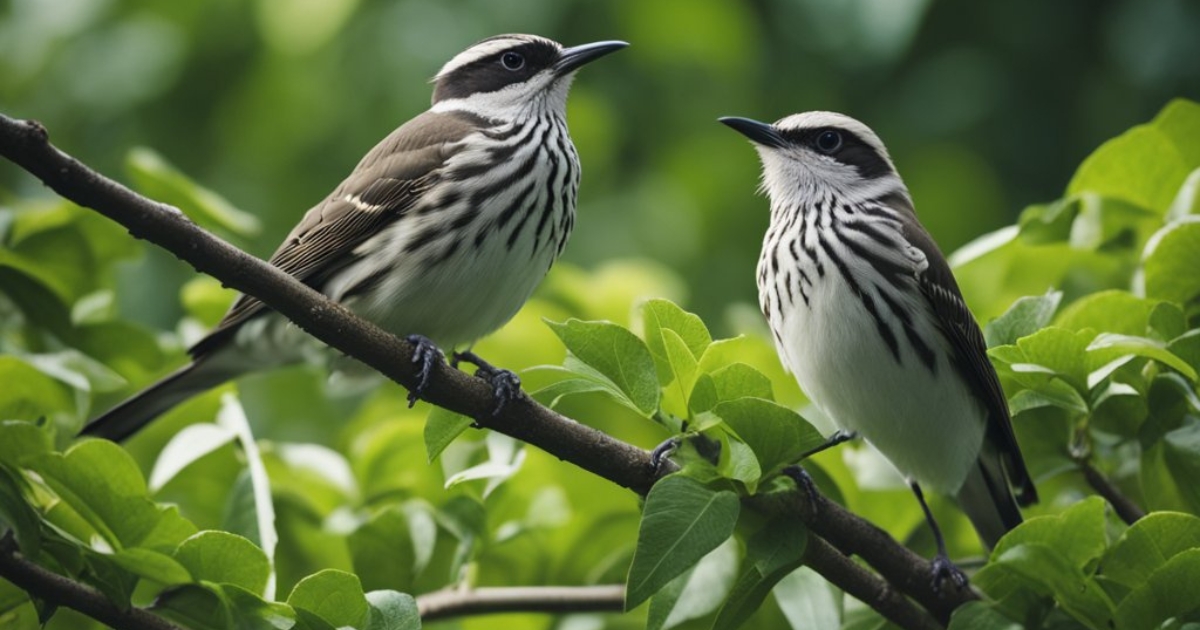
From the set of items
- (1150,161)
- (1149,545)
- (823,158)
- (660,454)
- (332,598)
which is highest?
(1150,161)

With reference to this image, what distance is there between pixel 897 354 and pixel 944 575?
2.88 feet

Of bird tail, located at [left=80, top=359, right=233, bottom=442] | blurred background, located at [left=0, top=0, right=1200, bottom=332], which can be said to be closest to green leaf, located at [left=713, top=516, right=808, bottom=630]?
bird tail, located at [left=80, top=359, right=233, bottom=442]

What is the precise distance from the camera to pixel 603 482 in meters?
3.69

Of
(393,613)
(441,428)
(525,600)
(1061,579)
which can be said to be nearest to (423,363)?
(441,428)

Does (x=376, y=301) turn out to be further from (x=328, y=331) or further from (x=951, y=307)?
Answer: (x=951, y=307)

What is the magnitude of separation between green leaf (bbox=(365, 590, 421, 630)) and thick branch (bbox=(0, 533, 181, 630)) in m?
0.38

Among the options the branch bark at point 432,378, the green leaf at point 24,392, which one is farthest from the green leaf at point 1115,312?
the green leaf at point 24,392

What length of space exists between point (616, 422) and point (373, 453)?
0.68m

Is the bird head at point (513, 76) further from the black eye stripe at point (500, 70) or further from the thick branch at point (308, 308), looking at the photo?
the thick branch at point (308, 308)

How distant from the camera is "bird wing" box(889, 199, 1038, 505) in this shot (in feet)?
11.5

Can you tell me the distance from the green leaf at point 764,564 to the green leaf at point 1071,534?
38cm

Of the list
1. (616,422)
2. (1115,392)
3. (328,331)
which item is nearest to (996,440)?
(1115,392)

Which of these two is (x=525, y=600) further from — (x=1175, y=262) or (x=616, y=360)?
(x=1175, y=262)

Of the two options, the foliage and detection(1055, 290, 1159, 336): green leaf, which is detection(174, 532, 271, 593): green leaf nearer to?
the foliage
